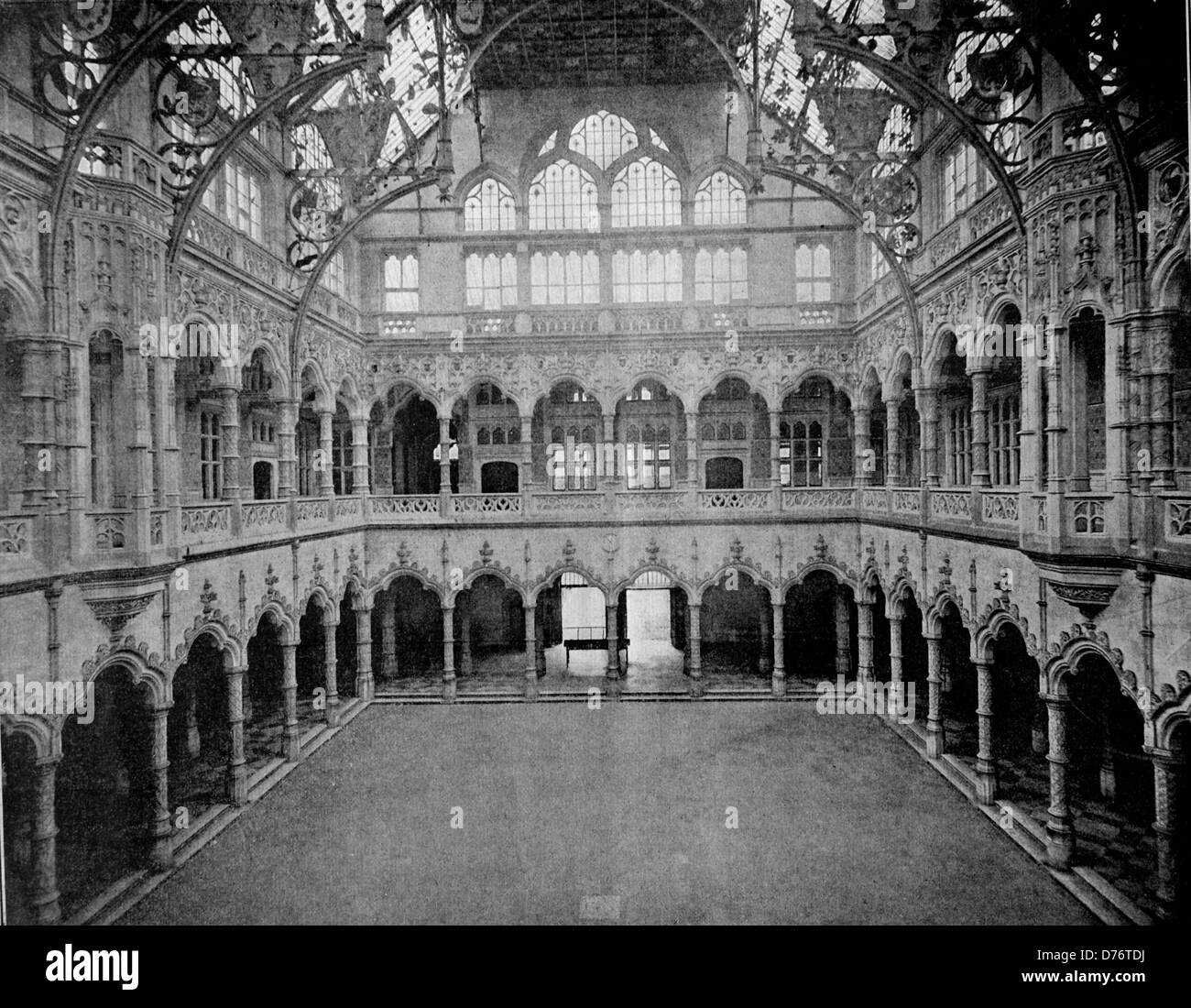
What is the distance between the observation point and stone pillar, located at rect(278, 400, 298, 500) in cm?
1570

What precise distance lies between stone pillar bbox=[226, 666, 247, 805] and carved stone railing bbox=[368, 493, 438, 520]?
296 inches

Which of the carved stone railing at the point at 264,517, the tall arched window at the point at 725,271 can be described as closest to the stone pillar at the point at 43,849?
the carved stone railing at the point at 264,517

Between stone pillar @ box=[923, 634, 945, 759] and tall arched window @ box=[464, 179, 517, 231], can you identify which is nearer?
stone pillar @ box=[923, 634, 945, 759]

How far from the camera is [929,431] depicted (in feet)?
50.5

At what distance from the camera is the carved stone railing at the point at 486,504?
20.3 meters

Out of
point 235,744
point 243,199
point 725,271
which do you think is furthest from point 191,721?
point 725,271

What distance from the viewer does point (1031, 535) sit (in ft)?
32.8

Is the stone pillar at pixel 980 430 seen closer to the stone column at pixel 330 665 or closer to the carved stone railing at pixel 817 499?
the carved stone railing at pixel 817 499

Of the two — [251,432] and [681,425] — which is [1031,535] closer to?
[681,425]

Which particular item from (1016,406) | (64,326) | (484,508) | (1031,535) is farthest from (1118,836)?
(64,326)

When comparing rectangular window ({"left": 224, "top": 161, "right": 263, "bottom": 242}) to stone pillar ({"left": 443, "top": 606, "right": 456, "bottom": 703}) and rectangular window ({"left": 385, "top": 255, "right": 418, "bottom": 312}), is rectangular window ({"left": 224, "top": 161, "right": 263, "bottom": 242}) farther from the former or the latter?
stone pillar ({"left": 443, "top": 606, "right": 456, "bottom": 703})

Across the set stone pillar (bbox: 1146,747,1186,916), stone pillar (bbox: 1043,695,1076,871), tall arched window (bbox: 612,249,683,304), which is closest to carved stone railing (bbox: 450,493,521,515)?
tall arched window (bbox: 612,249,683,304)

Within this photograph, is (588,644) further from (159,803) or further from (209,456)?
(159,803)

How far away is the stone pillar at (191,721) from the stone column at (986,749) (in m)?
15.7
